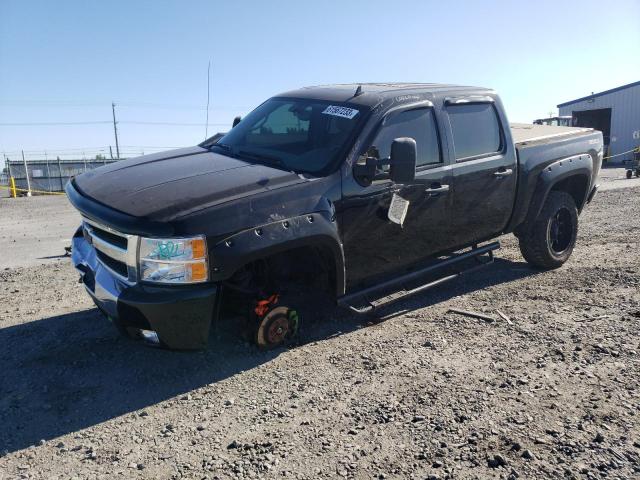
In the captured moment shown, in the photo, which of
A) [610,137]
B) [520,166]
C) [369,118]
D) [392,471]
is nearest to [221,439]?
[392,471]

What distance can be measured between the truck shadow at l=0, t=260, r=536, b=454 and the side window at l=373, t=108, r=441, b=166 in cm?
152

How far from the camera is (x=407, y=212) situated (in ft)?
14.6

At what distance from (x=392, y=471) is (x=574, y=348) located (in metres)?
2.10

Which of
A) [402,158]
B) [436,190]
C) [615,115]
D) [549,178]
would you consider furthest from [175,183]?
[615,115]

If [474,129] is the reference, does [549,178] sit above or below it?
below

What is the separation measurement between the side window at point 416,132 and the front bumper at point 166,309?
6.06 feet

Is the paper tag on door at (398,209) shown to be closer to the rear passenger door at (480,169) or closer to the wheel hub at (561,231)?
the rear passenger door at (480,169)

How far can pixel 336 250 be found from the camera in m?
3.93

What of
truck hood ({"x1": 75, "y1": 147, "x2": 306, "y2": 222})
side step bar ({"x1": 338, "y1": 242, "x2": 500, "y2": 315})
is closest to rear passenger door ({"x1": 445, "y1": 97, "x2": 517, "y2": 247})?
side step bar ({"x1": 338, "y1": 242, "x2": 500, "y2": 315})

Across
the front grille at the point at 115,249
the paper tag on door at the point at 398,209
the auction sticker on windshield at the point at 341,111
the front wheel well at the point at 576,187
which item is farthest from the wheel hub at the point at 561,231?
the front grille at the point at 115,249

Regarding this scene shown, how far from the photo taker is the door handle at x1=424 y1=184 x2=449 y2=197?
15.1 ft

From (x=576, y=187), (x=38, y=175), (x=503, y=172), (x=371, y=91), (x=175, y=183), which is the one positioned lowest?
(x=38, y=175)

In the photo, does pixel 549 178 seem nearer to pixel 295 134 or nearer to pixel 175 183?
pixel 295 134

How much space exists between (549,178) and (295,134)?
291 cm
